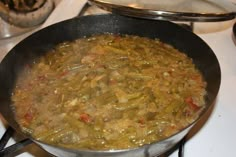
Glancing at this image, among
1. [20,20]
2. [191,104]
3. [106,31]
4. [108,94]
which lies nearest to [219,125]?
[191,104]

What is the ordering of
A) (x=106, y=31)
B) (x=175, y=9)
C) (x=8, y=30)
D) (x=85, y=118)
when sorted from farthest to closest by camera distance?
(x=8, y=30), (x=106, y=31), (x=175, y=9), (x=85, y=118)

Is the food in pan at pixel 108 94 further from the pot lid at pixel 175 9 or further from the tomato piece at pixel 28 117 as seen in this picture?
the pot lid at pixel 175 9

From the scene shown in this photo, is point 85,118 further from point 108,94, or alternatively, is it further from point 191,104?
point 191,104

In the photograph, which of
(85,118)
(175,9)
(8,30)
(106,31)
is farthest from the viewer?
(8,30)

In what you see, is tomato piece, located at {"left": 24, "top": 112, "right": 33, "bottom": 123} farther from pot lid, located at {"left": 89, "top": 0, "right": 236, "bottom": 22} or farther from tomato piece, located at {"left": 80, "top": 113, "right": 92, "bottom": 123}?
pot lid, located at {"left": 89, "top": 0, "right": 236, "bottom": 22}

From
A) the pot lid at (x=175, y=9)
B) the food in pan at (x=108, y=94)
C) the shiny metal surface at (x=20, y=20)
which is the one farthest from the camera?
the shiny metal surface at (x=20, y=20)

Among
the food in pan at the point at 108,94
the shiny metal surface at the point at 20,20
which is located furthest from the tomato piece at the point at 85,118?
the shiny metal surface at the point at 20,20
